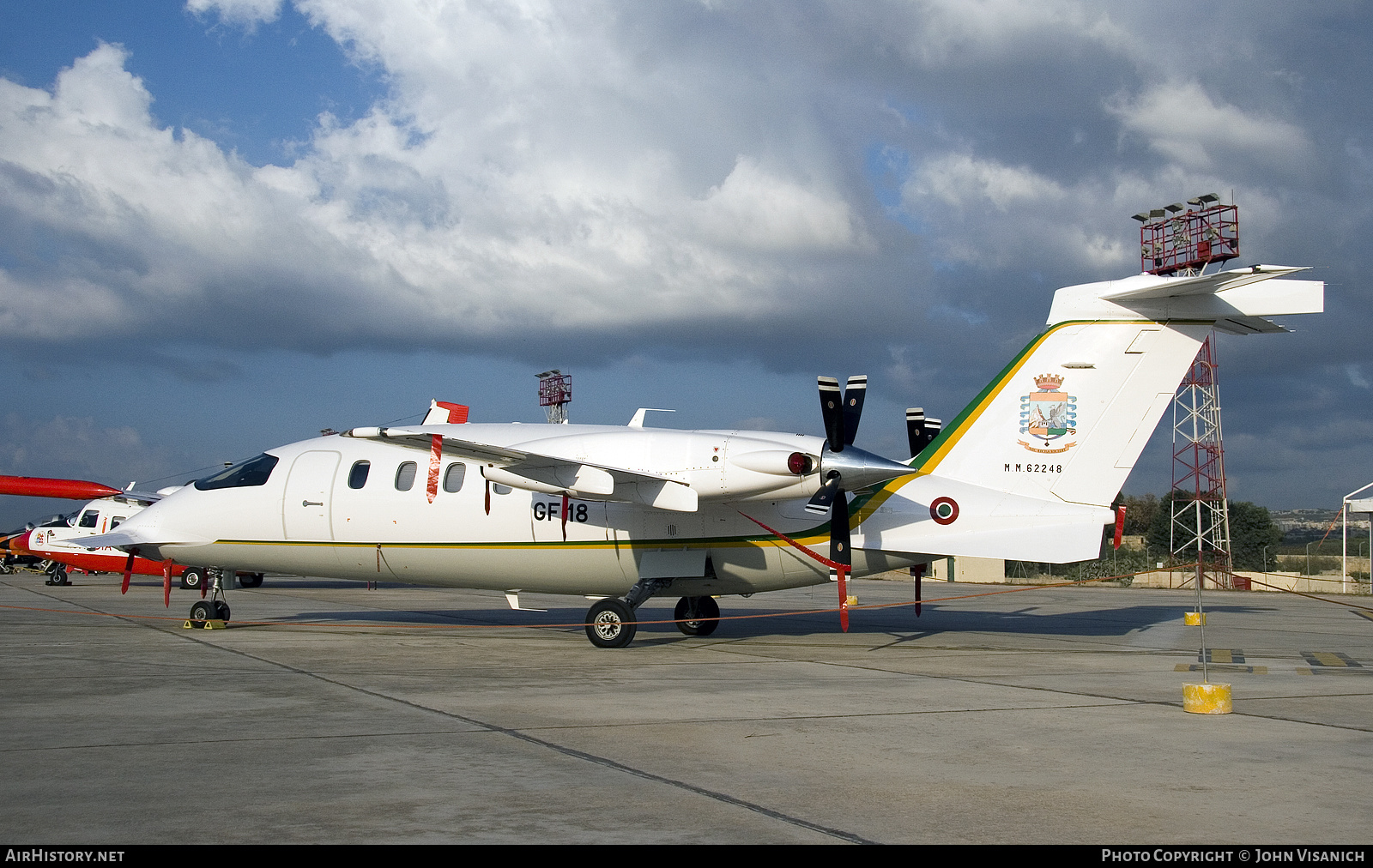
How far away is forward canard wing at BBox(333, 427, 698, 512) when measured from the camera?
15.6 metres

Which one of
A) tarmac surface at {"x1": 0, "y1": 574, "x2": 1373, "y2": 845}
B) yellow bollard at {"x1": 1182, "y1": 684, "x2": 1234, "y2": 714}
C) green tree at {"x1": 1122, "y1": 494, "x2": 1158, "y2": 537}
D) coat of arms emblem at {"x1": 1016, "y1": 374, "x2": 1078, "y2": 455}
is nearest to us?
tarmac surface at {"x1": 0, "y1": 574, "x2": 1373, "y2": 845}

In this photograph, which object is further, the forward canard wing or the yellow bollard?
the forward canard wing

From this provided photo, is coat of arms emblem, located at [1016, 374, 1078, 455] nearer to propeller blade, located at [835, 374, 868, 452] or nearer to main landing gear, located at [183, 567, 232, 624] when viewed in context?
propeller blade, located at [835, 374, 868, 452]

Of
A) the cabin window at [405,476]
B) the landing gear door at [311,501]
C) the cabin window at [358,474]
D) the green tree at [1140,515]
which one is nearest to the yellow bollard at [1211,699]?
the cabin window at [405,476]

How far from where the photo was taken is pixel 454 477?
1831 cm

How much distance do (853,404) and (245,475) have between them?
37.0 ft

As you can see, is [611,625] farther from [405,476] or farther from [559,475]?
[405,476]

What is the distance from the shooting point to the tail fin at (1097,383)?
659 inches

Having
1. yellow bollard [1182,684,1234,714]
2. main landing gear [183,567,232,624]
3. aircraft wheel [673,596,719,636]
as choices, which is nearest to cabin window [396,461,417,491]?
main landing gear [183,567,232,624]

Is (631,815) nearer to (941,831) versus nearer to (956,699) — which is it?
(941,831)

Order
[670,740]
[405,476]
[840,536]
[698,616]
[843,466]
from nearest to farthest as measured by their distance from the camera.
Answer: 1. [670,740]
2. [843,466]
3. [840,536]
4. [405,476]
5. [698,616]

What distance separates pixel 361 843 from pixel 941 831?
10.8 ft

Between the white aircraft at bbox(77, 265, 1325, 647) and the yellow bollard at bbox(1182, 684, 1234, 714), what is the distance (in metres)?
5.53

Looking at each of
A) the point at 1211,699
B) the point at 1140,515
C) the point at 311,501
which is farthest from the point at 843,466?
the point at 1140,515
